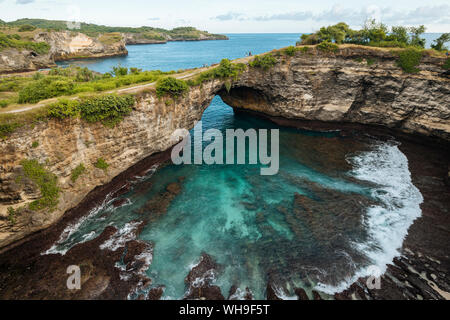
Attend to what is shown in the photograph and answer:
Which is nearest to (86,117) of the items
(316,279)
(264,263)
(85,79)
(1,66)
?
(85,79)

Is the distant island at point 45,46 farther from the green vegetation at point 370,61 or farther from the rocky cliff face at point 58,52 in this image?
the green vegetation at point 370,61

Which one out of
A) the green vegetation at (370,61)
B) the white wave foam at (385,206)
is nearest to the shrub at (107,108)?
the white wave foam at (385,206)

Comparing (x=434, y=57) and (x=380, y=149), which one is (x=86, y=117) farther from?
(x=434, y=57)

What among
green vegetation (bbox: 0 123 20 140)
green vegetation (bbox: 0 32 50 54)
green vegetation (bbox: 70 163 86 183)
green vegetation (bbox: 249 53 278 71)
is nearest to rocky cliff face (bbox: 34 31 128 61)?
green vegetation (bbox: 0 32 50 54)

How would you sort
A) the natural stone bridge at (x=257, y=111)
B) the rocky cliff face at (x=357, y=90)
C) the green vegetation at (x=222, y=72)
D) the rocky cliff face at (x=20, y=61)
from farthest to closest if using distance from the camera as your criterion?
the rocky cliff face at (x=20, y=61) → the green vegetation at (x=222, y=72) → the rocky cliff face at (x=357, y=90) → the natural stone bridge at (x=257, y=111)

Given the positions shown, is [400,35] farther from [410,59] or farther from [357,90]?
[357,90]

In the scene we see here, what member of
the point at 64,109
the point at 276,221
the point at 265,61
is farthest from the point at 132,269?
the point at 265,61

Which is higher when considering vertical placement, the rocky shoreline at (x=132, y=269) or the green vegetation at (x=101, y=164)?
the green vegetation at (x=101, y=164)
